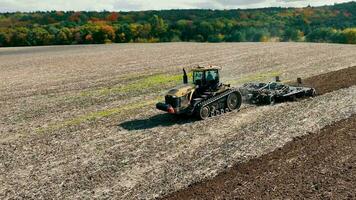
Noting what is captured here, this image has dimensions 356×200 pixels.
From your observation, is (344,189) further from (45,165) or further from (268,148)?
(45,165)

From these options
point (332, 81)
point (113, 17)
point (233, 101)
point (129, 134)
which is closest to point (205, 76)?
point (233, 101)

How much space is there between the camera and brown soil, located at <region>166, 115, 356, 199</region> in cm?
1184

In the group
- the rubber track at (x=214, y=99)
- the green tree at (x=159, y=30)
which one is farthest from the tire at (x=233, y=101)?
the green tree at (x=159, y=30)

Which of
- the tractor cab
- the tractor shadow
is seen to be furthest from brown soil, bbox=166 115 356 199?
the tractor shadow

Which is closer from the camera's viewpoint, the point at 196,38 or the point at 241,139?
the point at 241,139

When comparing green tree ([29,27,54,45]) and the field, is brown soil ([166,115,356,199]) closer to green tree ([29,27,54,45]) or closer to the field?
the field

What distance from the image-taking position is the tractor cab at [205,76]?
1994 centimetres

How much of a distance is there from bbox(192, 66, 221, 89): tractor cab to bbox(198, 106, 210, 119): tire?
1203mm

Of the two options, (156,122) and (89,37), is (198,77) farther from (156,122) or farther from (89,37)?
(89,37)

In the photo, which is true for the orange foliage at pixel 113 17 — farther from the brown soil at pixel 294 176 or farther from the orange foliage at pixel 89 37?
the brown soil at pixel 294 176

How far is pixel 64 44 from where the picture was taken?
90.2m

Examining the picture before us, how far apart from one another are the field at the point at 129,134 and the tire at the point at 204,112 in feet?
0.99

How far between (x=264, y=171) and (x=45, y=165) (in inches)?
309

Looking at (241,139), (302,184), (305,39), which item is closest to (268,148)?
(241,139)
